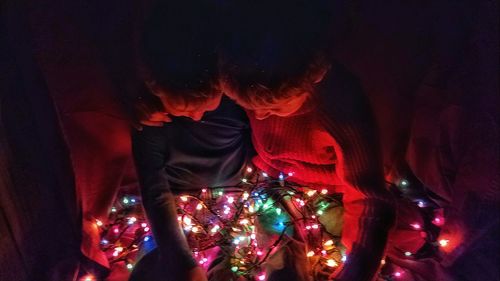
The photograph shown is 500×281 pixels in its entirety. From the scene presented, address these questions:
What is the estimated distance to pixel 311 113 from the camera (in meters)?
0.87

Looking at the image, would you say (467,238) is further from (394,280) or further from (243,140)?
(243,140)

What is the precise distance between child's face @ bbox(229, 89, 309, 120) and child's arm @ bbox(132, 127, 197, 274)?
303mm

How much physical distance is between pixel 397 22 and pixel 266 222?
57cm

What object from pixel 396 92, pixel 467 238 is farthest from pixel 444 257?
pixel 396 92

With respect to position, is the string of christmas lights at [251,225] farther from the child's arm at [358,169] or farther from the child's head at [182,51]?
the child's head at [182,51]

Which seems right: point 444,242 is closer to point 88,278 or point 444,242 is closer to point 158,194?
point 158,194

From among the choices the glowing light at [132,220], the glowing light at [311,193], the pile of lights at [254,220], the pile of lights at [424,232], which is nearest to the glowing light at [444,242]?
the pile of lights at [424,232]

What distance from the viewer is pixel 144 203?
1.00 m

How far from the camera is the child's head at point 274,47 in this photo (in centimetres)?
70

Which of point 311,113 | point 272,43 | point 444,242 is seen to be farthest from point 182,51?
point 444,242

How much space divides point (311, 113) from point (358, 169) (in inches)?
6.1

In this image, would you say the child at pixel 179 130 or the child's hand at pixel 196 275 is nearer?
the child at pixel 179 130

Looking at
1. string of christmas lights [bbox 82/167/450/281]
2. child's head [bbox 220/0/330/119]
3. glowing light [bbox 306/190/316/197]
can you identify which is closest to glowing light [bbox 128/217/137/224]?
string of christmas lights [bbox 82/167/450/281]

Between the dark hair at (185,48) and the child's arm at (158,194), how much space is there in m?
0.27
